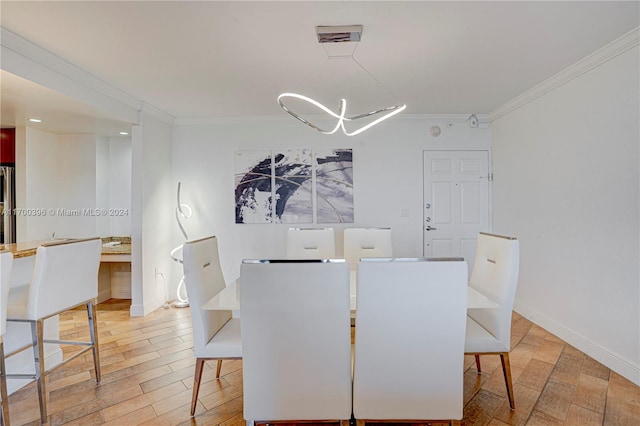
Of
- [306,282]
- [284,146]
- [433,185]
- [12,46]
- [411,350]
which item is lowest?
[411,350]

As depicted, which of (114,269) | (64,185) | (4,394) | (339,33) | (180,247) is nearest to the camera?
(4,394)

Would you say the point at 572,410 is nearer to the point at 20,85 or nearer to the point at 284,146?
the point at 284,146

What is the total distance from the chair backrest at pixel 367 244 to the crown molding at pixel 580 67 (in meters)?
2.01

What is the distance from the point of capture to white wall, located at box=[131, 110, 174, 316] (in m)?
3.34

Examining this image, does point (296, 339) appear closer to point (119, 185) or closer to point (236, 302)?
point (236, 302)

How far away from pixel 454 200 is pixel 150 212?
3.73 meters

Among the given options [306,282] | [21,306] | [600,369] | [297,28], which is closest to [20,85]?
[21,306]

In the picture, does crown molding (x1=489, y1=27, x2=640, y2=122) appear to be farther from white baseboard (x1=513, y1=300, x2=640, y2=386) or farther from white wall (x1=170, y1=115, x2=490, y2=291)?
white baseboard (x1=513, y1=300, x2=640, y2=386)

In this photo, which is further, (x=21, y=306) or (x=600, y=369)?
(x=600, y=369)

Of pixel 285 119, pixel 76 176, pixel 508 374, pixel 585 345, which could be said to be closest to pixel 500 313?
pixel 508 374

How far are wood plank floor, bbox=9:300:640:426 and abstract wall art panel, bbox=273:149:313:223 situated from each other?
1916 mm

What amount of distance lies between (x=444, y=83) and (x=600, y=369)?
8.54 feet

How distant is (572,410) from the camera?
5.80ft

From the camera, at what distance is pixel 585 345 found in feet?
8.11
